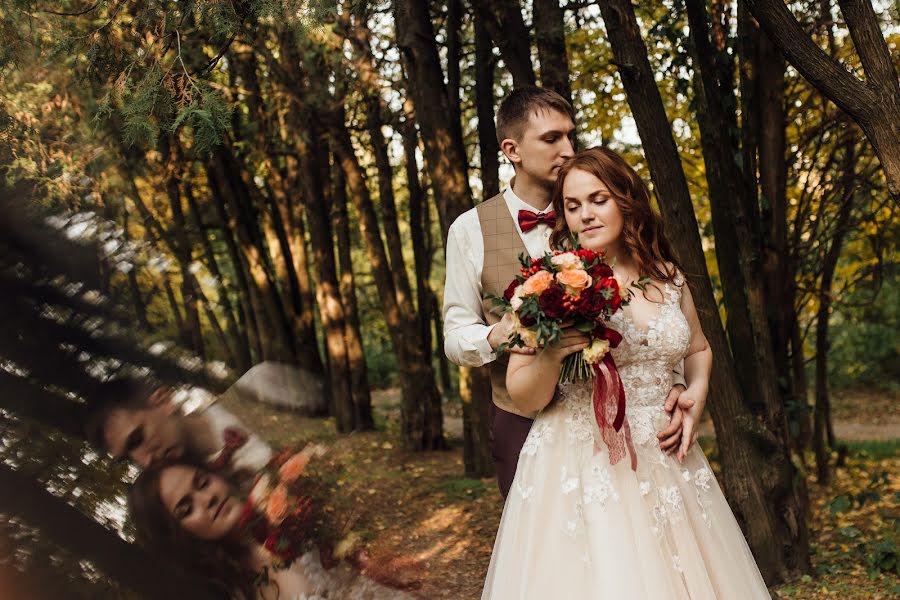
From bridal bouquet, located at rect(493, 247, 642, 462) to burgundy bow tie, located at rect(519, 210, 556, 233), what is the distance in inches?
28.8

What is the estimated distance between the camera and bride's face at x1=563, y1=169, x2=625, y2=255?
3141 mm

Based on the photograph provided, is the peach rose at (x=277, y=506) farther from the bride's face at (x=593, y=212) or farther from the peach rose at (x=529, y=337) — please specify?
the bride's face at (x=593, y=212)

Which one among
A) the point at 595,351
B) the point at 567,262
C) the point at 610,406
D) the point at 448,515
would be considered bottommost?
the point at 448,515

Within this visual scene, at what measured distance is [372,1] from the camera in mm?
4512

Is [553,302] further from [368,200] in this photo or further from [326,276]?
[326,276]

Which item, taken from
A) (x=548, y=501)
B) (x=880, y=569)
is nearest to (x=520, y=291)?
(x=548, y=501)

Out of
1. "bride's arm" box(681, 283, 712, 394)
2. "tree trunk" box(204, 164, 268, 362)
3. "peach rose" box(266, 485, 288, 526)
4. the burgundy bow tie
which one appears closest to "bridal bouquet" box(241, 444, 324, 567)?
"peach rose" box(266, 485, 288, 526)

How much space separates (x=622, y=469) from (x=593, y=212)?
916mm

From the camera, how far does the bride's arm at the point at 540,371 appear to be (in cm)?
278

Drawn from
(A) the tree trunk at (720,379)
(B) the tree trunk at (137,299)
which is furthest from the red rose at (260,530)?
(A) the tree trunk at (720,379)

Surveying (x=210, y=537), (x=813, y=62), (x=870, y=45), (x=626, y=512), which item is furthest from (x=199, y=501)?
(x=870, y=45)

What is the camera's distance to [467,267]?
3586 millimetres

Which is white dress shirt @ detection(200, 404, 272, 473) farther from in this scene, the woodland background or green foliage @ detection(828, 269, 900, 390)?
green foliage @ detection(828, 269, 900, 390)

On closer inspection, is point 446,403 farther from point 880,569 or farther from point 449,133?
point 880,569
